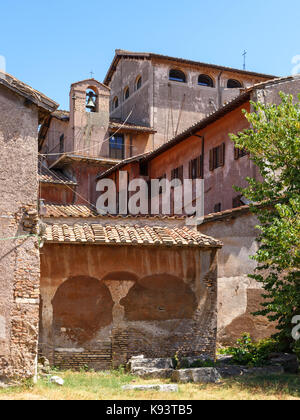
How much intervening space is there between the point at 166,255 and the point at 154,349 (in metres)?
2.58

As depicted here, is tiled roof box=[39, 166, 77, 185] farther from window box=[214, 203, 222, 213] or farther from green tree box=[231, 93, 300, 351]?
green tree box=[231, 93, 300, 351]

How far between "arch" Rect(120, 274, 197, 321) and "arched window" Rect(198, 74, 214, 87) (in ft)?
66.3

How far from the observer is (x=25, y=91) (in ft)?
37.4

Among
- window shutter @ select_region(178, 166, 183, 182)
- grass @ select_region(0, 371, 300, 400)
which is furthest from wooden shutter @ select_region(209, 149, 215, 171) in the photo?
grass @ select_region(0, 371, 300, 400)

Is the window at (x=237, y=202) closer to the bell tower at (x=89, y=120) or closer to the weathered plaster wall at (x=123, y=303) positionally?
the weathered plaster wall at (x=123, y=303)

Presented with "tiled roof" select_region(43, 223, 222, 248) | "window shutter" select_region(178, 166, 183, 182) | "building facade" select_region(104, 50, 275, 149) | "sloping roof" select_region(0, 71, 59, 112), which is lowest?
"tiled roof" select_region(43, 223, 222, 248)

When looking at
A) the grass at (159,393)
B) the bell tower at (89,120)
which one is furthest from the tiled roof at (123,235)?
the bell tower at (89,120)

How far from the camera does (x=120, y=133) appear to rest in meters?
31.2

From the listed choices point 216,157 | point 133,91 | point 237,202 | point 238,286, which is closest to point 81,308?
point 238,286

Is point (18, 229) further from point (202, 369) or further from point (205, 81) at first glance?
point (205, 81)

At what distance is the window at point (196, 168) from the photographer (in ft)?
81.8

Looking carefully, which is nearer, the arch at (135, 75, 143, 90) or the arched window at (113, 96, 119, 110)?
the arch at (135, 75, 143, 90)

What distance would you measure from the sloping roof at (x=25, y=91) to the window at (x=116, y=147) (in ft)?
62.7

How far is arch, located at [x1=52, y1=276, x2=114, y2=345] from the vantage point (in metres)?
14.2
